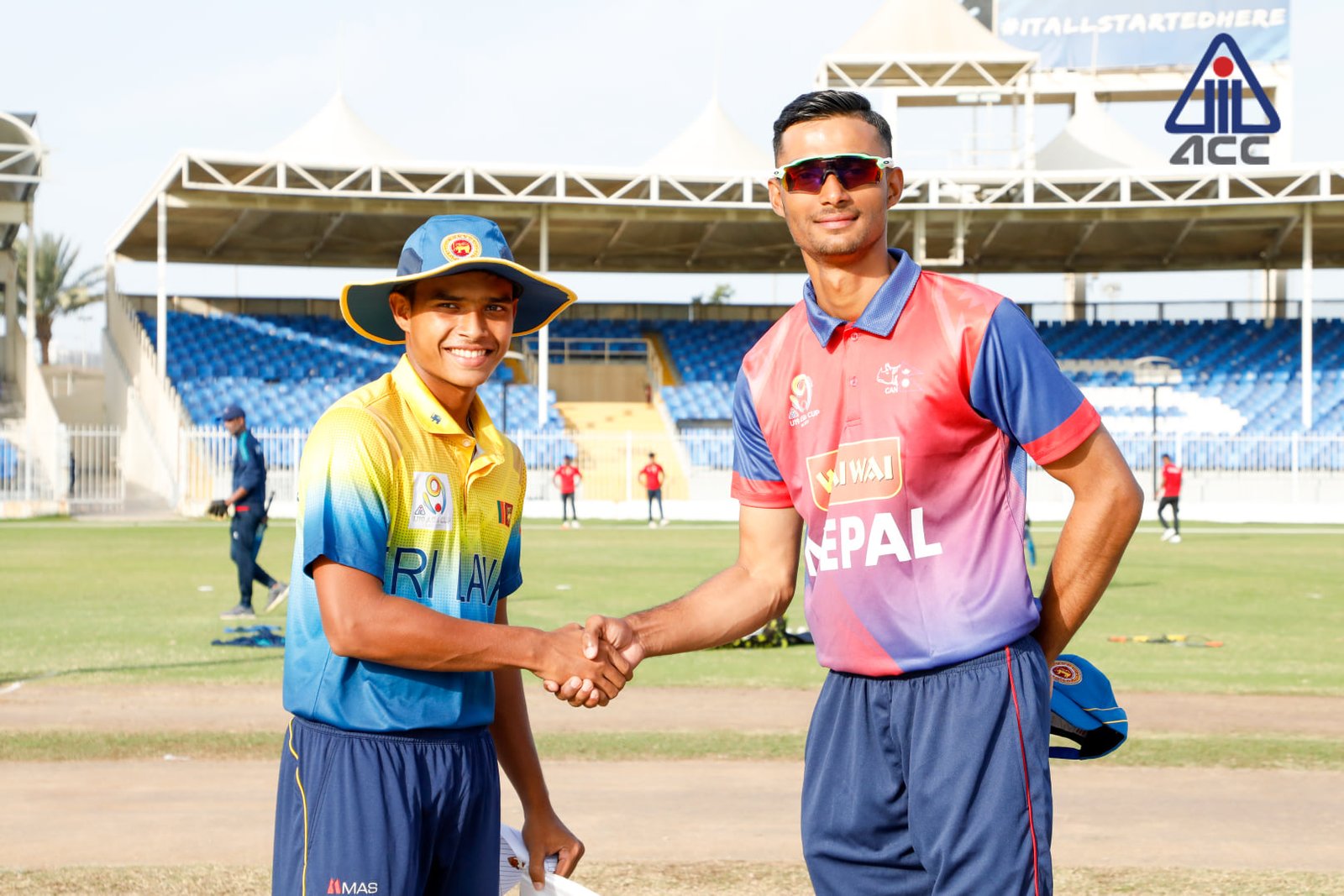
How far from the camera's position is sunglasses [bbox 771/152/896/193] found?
3326 mm

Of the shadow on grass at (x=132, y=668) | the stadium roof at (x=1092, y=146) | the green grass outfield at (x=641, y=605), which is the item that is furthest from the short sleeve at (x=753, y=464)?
the stadium roof at (x=1092, y=146)

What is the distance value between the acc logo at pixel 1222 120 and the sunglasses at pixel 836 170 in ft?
140

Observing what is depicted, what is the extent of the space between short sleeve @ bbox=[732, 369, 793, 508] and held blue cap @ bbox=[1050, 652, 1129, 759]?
747mm

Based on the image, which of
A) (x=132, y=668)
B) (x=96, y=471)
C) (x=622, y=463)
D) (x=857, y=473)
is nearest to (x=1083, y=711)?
(x=857, y=473)

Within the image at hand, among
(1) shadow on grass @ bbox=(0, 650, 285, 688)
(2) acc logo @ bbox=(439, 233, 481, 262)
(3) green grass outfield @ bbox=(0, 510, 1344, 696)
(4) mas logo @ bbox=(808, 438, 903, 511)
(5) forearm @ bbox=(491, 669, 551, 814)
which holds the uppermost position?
(2) acc logo @ bbox=(439, 233, 481, 262)

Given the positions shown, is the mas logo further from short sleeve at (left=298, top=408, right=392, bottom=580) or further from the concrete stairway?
the concrete stairway

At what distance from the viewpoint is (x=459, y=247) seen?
3.04 meters

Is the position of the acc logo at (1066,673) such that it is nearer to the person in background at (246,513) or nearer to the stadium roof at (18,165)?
the person in background at (246,513)

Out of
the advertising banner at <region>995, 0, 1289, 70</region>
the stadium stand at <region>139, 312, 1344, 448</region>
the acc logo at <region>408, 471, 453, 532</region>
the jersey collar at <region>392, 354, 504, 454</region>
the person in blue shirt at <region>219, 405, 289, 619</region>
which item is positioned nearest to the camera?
the acc logo at <region>408, 471, 453, 532</region>

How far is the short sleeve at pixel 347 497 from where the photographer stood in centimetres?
286

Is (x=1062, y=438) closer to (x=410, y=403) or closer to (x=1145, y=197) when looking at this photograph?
(x=410, y=403)

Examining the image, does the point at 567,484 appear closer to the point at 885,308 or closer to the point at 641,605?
the point at 641,605

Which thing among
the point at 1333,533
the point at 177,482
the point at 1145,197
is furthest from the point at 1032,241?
the point at 177,482

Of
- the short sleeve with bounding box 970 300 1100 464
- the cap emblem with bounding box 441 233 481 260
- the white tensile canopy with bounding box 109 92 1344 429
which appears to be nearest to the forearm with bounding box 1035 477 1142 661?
the short sleeve with bounding box 970 300 1100 464
